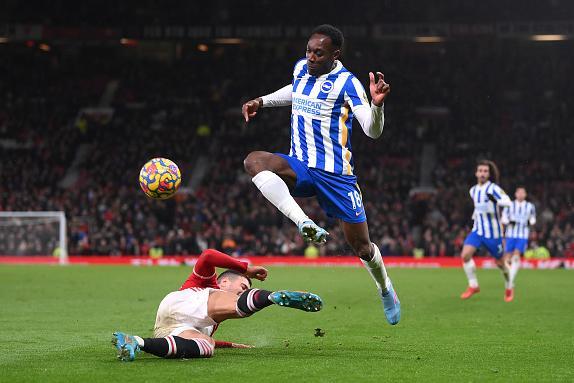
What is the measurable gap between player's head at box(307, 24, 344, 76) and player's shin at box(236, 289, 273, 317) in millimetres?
2398

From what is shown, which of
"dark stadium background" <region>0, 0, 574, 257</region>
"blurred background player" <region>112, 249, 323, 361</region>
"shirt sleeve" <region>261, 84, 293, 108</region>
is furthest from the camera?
"dark stadium background" <region>0, 0, 574, 257</region>

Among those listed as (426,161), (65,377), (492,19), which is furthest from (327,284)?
(492,19)

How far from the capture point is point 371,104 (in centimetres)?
766

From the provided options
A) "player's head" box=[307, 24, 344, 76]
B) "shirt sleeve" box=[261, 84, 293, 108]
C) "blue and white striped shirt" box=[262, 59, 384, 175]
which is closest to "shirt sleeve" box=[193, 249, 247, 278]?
"blue and white striped shirt" box=[262, 59, 384, 175]

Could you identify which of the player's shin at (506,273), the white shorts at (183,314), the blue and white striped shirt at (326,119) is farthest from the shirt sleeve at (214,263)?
the player's shin at (506,273)

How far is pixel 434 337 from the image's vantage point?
9500 mm

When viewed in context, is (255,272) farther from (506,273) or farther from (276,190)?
(506,273)

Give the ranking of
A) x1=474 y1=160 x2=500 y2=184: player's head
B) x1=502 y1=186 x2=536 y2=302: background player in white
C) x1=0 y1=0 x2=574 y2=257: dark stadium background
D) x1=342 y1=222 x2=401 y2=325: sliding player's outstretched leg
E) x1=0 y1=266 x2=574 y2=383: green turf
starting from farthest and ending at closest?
x1=0 y1=0 x2=574 y2=257: dark stadium background, x1=502 y1=186 x2=536 y2=302: background player in white, x1=474 y1=160 x2=500 y2=184: player's head, x1=342 y1=222 x2=401 y2=325: sliding player's outstretched leg, x1=0 y1=266 x2=574 y2=383: green turf

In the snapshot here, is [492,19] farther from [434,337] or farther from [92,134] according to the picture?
[434,337]

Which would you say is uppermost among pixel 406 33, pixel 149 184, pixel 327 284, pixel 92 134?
pixel 406 33

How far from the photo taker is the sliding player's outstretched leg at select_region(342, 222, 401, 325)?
8497 millimetres

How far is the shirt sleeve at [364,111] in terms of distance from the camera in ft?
25.0

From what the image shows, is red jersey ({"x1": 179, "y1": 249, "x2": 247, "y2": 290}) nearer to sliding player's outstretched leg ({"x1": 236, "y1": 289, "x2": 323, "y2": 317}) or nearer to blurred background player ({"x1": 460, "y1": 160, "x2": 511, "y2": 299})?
sliding player's outstretched leg ({"x1": 236, "y1": 289, "x2": 323, "y2": 317})

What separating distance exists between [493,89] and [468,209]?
9.03 metres
